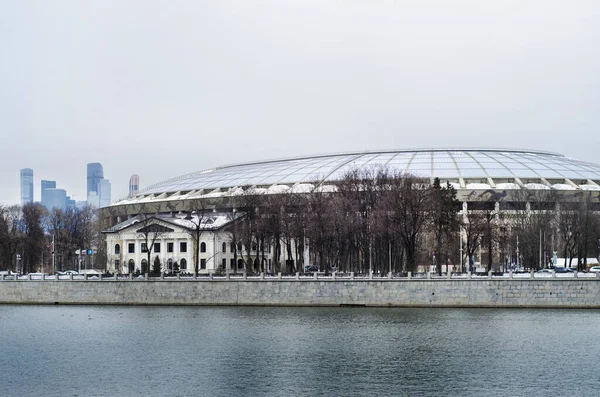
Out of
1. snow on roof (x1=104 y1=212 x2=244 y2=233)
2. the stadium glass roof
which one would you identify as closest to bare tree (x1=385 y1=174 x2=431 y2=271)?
snow on roof (x1=104 y1=212 x2=244 y2=233)

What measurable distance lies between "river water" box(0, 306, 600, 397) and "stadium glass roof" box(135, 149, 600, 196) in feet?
149

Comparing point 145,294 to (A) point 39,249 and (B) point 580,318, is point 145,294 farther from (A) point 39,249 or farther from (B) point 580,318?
(A) point 39,249

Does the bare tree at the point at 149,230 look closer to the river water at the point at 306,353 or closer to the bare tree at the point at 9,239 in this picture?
the bare tree at the point at 9,239

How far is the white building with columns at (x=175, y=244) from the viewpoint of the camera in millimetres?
109688

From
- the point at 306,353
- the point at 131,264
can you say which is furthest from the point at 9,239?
the point at 306,353

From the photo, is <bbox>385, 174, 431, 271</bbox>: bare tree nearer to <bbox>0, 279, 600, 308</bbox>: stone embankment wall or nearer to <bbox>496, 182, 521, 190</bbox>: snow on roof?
<bbox>0, 279, 600, 308</bbox>: stone embankment wall

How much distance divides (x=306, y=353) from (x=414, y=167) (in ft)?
227

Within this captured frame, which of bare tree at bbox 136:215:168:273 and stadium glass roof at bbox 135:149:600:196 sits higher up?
stadium glass roof at bbox 135:149:600:196

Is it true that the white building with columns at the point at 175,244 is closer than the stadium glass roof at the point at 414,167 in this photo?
Yes

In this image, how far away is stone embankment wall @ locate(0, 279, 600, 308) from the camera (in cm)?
7100

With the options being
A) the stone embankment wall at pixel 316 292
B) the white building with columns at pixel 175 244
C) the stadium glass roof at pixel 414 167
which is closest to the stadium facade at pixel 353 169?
the stadium glass roof at pixel 414 167

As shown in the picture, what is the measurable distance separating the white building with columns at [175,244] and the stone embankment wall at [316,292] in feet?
Answer: 81.2

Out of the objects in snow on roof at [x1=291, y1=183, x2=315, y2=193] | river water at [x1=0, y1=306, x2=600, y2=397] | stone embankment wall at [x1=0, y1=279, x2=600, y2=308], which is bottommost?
river water at [x1=0, y1=306, x2=600, y2=397]

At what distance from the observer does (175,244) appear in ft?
368
